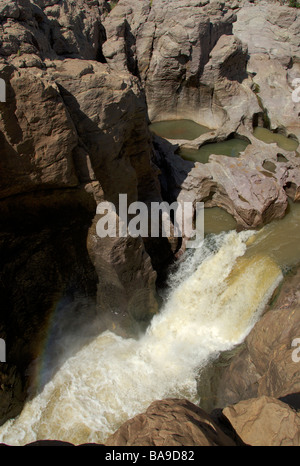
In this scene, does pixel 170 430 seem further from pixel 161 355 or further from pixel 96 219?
pixel 161 355

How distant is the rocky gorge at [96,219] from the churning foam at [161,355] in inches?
12.4

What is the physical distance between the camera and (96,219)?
603 centimetres

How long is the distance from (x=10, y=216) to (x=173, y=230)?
13.5 feet

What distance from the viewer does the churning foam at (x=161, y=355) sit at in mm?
6223

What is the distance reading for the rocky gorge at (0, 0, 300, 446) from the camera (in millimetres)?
3808

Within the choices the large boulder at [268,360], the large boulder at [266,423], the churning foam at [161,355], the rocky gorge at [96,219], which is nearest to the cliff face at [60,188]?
the rocky gorge at [96,219]

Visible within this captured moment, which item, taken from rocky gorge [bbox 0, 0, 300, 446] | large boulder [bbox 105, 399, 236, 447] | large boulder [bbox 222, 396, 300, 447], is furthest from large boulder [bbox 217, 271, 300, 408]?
large boulder [bbox 105, 399, 236, 447]

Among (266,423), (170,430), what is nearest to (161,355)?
(266,423)

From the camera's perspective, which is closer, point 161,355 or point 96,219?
point 96,219

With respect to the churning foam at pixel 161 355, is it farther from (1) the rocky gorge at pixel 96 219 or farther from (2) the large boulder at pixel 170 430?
(2) the large boulder at pixel 170 430

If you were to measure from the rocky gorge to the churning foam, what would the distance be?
314 millimetres

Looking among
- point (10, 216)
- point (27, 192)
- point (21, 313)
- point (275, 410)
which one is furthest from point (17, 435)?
point (275, 410)

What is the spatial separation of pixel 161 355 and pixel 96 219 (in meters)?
3.35
